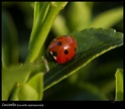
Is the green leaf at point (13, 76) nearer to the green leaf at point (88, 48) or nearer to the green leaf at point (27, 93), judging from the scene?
the green leaf at point (27, 93)

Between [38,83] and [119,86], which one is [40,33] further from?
[119,86]

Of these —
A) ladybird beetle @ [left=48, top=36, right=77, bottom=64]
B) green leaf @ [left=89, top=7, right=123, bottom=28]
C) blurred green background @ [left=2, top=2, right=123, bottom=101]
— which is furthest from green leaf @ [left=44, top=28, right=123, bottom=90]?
green leaf @ [left=89, top=7, right=123, bottom=28]

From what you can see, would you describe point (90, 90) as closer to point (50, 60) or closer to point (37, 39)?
point (50, 60)

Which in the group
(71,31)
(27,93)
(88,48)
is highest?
(71,31)

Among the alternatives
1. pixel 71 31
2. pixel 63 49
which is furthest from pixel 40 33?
pixel 71 31

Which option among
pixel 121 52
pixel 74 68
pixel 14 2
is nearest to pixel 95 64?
pixel 121 52

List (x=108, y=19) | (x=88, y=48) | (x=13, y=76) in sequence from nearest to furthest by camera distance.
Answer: (x=13, y=76) → (x=88, y=48) → (x=108, y=19)

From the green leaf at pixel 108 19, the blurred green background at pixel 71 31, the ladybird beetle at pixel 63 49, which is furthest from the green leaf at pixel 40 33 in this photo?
the green leaf at pixel 108 19
